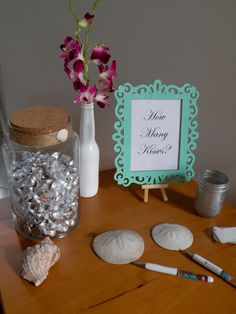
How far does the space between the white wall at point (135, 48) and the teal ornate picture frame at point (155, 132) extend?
180mm

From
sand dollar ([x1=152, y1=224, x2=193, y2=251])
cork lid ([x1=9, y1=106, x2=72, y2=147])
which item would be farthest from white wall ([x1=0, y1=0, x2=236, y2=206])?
sand dollar ([x1=152, y1=224, x2=193, y2=251])

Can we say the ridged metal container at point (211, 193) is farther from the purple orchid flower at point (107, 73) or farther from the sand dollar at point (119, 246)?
the purple orchid flower at point (107, 73)

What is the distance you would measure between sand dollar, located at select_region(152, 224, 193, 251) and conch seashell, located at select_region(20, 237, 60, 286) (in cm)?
23

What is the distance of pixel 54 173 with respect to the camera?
25.0 inches

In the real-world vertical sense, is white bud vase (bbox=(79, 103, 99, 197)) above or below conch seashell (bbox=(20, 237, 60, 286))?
above

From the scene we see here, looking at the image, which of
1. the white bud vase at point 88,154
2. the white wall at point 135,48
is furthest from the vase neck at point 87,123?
the white wall at point 135,48

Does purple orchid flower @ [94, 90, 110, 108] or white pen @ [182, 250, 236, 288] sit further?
purple orchid flower @ [94, 90, 110, 108]

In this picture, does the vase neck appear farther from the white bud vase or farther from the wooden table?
the wooden table

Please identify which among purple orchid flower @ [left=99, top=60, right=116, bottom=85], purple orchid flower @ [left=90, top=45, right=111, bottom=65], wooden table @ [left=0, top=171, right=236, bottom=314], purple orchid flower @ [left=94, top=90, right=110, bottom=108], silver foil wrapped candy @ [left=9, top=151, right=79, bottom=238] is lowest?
wooden table @ [left=0, top=171, right=236, bottom=314]

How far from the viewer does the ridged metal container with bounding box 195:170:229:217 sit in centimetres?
71

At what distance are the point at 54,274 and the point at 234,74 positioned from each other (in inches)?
29.6

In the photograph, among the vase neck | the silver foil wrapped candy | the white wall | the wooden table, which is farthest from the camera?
the white wall

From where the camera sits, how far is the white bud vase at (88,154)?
74 centimetres

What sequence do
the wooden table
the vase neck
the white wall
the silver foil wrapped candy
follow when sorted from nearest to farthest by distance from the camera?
the wooden table → the silver foil wrapped candy → the vase neck → the white wall
